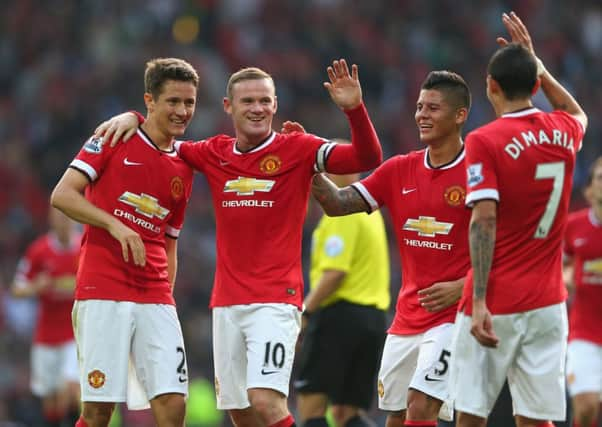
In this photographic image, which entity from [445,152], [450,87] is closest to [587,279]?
[445,152]

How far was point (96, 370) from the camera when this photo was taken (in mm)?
7234

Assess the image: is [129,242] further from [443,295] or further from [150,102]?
[443,295]

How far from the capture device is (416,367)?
7.35 metres

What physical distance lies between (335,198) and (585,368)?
373 cm

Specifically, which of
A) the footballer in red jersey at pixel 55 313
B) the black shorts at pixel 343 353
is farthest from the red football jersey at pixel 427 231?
the footballer in red jersey at pixel 55 313

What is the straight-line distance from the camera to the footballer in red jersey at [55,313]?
13.2 metres

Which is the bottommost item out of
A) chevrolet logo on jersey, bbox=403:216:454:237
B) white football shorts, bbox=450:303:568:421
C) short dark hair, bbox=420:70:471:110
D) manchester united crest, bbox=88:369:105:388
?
manchester united crest, bbox=88:369:105:388

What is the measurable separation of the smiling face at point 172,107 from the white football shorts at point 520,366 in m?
2.28

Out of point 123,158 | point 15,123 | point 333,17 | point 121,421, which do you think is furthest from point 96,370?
point 333,17

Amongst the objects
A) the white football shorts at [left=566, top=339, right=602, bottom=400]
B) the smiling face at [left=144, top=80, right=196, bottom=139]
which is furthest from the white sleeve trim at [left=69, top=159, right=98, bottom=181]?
the white football shorts at [left=566, top=339, right=602, bottom=400]

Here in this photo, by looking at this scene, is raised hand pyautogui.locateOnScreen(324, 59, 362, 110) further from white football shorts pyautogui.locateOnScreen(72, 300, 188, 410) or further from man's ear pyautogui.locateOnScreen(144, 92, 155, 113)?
white football shorts pyautogui.locateOnScreen(72, 300, 188, 410)

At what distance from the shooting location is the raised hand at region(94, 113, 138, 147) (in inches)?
294

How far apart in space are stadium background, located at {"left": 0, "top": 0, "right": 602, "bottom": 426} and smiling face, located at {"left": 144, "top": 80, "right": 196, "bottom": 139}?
10227 mm

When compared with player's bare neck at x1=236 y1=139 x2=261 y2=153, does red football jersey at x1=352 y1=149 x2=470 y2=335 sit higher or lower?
lower
